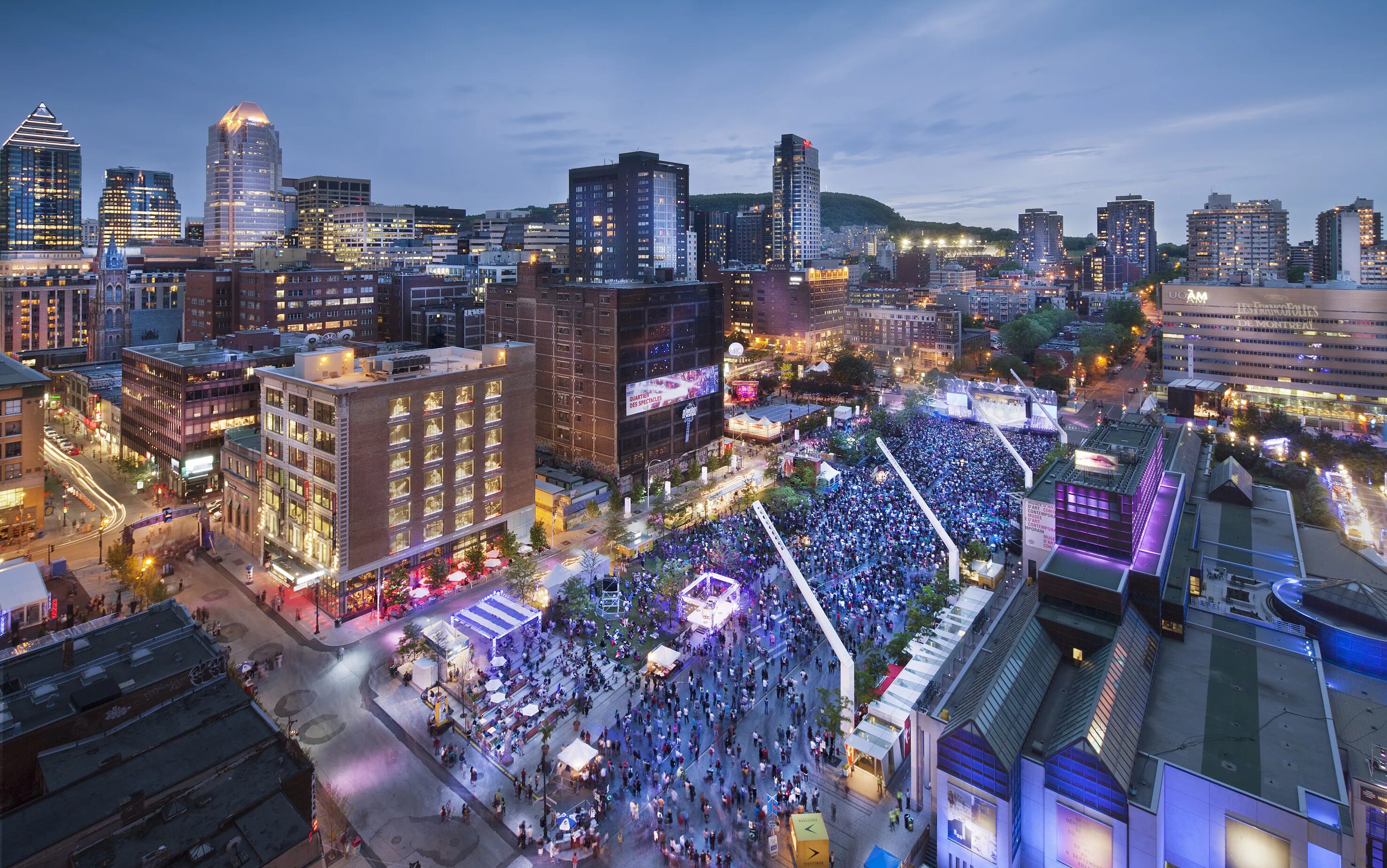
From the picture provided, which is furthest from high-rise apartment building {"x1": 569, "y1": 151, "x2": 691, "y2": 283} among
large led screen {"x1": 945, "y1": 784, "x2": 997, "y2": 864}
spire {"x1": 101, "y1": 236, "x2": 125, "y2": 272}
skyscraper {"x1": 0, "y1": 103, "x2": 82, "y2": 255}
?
large led screen {"x1": 945, "y1": 784, "x2": 997, "y2": 864}

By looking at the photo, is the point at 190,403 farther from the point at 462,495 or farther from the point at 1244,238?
the point at 1244,238

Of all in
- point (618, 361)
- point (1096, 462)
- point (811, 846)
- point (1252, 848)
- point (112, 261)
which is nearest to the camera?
point (1252, 848)

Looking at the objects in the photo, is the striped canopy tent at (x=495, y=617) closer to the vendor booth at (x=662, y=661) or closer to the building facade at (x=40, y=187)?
the vendor booth at (x=662, y=661)

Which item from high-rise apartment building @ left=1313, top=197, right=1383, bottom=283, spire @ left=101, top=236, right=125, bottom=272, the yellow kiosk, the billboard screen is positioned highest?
high-rise apartment building @ left=1313, top=197, right=1383, bottom=283

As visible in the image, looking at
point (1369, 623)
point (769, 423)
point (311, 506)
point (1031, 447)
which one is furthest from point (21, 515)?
point (1031, 447)

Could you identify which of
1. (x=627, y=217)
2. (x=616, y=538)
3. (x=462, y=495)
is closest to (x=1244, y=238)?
(x=627, y=217)

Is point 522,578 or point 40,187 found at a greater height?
point 40,187

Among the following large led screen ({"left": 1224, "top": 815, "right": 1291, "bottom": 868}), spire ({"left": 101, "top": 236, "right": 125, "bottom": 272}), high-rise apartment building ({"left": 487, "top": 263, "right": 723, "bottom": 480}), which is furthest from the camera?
spire ({"left": 101, "top": 236, "right": 125, "bottom": 272})

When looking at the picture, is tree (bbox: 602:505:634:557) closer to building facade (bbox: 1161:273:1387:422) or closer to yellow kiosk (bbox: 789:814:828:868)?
yellow kiosk (bbox: 789:814:828:868)
